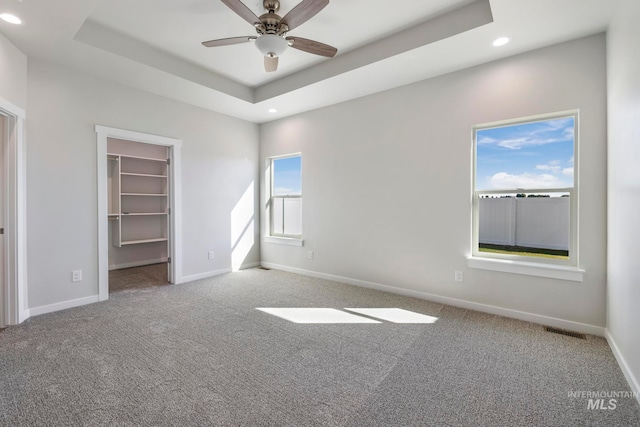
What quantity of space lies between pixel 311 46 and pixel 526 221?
114 inches

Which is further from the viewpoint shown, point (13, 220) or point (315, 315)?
point (315, 315)

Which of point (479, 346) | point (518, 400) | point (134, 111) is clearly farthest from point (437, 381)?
point (134, 111)

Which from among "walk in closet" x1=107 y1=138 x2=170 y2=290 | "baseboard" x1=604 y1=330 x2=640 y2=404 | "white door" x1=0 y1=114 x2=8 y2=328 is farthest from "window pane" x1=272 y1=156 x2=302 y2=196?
"baseboard" x1=604 y1=330 x2=640 y2=404

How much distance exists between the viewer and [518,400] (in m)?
1.77

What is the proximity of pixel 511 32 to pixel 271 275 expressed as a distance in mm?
4376

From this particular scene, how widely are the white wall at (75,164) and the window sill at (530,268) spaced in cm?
404

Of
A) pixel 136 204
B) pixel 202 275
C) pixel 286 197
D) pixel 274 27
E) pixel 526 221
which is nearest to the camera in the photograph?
pixel 274 27

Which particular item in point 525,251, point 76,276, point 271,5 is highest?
point 271,5

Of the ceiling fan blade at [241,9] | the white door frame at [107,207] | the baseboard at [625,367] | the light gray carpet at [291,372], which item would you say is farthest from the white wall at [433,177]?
the ceiling fan blade at [241,9]

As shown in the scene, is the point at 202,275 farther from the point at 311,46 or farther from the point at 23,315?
the point at 311,46

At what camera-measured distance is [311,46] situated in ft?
8.74

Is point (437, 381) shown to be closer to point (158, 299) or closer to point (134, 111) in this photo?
point (158, 299)

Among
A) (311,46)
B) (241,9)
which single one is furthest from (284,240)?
(241,9)

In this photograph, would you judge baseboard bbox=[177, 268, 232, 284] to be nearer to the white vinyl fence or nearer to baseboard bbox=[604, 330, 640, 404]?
the white vinyl fence
